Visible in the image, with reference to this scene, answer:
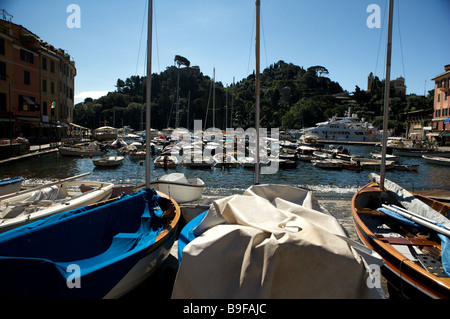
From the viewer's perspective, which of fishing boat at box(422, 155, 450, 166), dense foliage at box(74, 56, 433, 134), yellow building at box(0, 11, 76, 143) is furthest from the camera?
dense foliage at box(74, 56, 433, 134)

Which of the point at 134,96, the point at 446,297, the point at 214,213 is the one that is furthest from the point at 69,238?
the point at 134,96

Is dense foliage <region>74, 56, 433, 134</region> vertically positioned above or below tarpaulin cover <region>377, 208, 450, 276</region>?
above

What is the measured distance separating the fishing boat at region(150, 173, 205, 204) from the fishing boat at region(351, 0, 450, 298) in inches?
247

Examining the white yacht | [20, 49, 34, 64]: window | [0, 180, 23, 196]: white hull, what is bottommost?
[0, 180, 23, 196]: white hull

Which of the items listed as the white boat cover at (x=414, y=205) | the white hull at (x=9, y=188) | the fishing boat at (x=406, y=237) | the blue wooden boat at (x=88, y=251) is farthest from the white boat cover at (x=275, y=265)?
the white hull at (x=9, y=188)

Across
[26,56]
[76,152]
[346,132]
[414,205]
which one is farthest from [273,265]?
[346,132]

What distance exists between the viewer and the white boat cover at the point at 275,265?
2.70 metres

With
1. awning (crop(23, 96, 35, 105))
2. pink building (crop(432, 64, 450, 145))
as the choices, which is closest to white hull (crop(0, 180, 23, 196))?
awning (crop(23, 96, 35, 105))

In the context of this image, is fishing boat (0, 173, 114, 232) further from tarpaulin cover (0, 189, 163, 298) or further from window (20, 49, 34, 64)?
window (20, 49, 34, 64)

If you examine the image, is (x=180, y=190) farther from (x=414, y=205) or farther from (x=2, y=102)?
(x=2, y=102)

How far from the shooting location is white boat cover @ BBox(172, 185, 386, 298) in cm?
270
